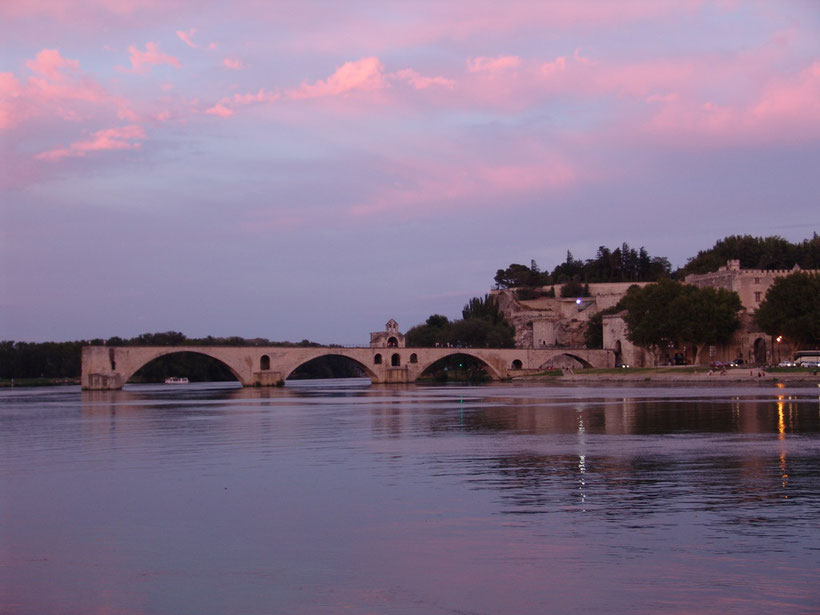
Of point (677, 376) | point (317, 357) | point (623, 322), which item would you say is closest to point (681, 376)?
point (677, 376)

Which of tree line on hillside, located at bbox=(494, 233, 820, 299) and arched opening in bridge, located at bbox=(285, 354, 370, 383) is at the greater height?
tree line on hillside, located at bbox=(494, 233, 820, 299)

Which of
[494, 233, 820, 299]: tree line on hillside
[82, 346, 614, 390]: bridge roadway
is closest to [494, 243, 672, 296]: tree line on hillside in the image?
[494, 233, 820, 299]: tree line on hillside

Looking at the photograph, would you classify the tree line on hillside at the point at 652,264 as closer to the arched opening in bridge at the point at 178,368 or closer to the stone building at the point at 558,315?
the stone building at the point at 558,315

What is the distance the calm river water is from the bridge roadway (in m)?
51.6

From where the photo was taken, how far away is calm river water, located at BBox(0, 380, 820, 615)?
8344 mm

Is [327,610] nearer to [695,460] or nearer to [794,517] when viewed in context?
[794,517]

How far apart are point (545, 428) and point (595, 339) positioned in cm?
7833

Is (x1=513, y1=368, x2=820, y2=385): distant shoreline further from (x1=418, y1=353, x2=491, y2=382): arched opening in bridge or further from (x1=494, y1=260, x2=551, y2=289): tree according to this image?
(x1=494, y1=260, x2=551, y2=289): tree

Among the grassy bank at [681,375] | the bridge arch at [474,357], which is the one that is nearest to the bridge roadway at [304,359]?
the bridge arch at [474,357]

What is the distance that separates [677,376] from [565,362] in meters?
31.2

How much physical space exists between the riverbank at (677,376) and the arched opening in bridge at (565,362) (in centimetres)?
338

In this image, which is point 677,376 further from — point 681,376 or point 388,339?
point 388,339

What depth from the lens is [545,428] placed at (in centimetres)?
2672

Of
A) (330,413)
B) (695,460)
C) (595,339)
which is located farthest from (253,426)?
(595,339)
